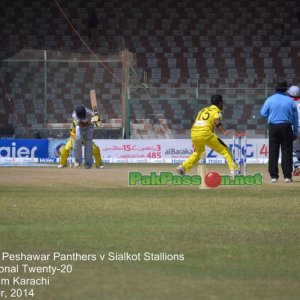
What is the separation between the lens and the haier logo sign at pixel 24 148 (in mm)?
34094

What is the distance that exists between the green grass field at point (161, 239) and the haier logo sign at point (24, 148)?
1578 cm

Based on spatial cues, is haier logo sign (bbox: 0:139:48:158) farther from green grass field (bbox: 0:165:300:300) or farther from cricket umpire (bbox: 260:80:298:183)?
green grass field (bbox: 0:165:300:300)

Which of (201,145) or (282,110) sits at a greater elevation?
(282,110)

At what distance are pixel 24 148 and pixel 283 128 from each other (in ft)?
52.4

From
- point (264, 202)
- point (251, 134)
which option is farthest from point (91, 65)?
point (264, 202)

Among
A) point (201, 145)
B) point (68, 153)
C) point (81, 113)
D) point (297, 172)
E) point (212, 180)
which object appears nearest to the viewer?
point (212, 180)

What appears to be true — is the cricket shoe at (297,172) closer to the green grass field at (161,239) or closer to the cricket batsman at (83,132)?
the green grass field at (161,239)

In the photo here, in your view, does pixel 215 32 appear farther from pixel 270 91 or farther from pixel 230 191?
pixel 230 191

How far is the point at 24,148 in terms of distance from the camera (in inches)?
1348

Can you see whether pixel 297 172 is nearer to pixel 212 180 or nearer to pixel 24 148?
pixel 212 180

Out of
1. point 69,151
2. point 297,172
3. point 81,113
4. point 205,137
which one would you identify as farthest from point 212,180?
point 69,151

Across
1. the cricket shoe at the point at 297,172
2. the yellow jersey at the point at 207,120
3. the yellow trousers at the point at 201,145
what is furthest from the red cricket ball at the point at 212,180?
the cricket shoe at the point at 297,172

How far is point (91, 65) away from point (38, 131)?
3.13 m

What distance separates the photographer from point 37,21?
42.4 meters
